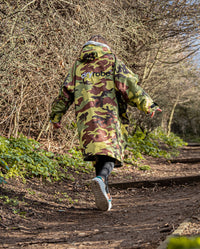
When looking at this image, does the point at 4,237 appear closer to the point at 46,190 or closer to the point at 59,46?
the point at 46,190

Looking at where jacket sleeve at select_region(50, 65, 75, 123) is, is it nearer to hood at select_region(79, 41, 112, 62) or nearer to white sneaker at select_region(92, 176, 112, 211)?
hood at select_region(79, 41, 112, 62)

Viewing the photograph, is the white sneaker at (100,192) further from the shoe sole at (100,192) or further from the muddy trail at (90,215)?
the muddy trail at (90,215)

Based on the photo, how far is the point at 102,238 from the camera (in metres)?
2.20

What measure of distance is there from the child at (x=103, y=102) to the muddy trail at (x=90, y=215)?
39 cm

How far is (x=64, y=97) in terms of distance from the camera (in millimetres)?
3373

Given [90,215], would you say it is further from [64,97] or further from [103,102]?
[64,97]

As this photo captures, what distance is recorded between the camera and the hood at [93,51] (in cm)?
325

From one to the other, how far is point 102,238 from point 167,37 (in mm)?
6817

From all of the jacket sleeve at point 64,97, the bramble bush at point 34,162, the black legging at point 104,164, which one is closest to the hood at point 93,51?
the jacket sleeve at point 64,97

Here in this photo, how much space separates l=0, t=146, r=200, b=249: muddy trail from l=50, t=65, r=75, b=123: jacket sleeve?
38.6 inches

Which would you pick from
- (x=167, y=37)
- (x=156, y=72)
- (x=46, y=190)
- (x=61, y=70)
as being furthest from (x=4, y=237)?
(x=156, y=72)

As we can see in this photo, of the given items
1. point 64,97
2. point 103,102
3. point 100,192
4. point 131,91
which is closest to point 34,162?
point 64,97

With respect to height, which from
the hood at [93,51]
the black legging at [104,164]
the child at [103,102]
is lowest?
the black legging at [104,164]

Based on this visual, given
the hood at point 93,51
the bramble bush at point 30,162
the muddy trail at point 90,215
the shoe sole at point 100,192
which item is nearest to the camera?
the muddy trail at point 90,215
